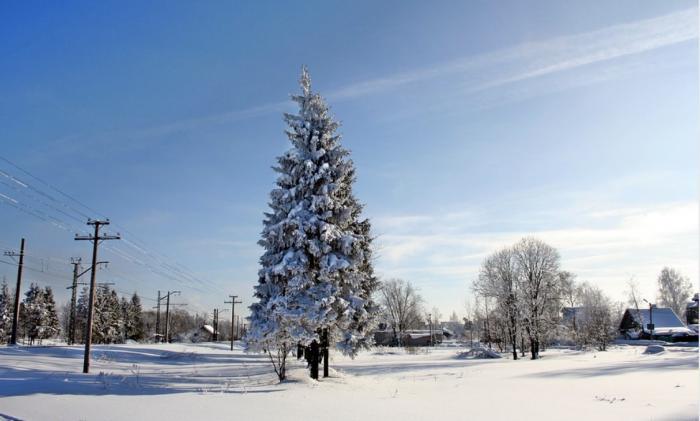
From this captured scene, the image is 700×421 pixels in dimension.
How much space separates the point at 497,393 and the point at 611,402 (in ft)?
14.2

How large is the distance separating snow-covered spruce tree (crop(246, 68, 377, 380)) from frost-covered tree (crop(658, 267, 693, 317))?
127473 mm

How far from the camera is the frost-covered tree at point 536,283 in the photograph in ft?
155

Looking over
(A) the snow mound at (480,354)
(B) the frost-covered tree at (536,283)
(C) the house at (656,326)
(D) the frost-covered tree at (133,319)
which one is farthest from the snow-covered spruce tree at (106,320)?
(C) the house at (656,326)

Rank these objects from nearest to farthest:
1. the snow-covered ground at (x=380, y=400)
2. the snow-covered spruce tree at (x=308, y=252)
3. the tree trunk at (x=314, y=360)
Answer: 1. the snow-covered ground at (x=380, y=400)
2. the snow-covered spruce tree at (x=308, y=252)
3. the tree trunk at (x=314, y=360)

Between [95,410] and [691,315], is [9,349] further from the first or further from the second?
[691,315]

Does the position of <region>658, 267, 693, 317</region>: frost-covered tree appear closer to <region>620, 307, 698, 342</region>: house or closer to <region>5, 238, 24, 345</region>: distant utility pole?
<region>620, 307, 698, 342</region>: house

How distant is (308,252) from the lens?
888 inches

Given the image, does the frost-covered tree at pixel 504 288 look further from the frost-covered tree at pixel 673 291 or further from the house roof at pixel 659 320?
the frost-covered tree at pixel 673 291

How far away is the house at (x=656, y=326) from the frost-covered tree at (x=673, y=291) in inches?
1330

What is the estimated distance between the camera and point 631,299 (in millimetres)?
95000

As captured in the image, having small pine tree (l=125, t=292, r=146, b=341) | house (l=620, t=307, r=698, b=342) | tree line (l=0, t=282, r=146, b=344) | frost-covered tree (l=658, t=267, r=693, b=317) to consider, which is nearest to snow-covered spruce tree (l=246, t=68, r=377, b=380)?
tree line (l=0, t=282, r=146, b=344)

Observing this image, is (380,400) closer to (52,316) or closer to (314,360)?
(314,360)

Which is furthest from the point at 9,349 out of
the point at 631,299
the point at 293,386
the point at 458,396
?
the point at 631,299

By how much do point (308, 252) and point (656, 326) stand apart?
88506mm
